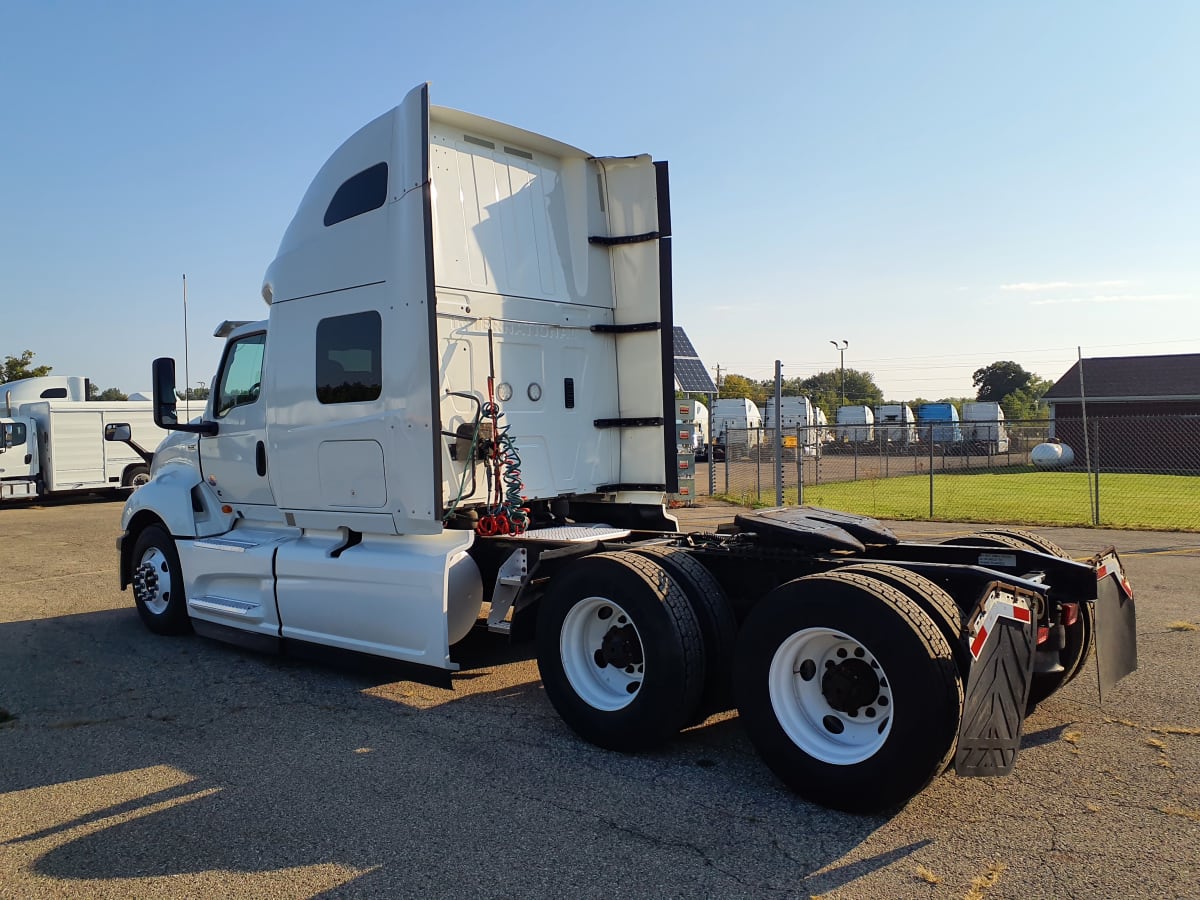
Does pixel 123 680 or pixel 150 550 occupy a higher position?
pixel 150 550

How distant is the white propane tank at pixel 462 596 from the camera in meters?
5.47

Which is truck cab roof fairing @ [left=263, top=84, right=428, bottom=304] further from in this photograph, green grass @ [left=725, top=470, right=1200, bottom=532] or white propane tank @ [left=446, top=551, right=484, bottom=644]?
green grass @ [left=725, top=470, right=1200, bottom=532]

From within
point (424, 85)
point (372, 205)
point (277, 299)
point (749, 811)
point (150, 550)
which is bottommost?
point (749, 811)

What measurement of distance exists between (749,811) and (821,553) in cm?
139

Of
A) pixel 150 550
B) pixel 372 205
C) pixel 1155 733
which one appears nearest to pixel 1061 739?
pixel 1155 733

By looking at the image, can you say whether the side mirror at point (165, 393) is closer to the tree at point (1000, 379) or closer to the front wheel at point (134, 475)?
the front wheel at point (134, 475)

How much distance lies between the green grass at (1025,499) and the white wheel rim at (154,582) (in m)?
12.0

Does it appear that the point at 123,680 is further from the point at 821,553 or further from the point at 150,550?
the point at 821,553

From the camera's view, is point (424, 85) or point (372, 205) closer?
point (424, 85)

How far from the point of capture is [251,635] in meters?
6.79

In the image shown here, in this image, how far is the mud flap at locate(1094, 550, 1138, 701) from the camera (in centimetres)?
457

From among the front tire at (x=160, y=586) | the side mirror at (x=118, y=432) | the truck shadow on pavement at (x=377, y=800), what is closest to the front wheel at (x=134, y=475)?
the side mirror at (x=118, y=432)

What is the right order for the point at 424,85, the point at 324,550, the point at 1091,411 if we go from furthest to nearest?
the point at 1091,411 → the point at 324,550 → the point at 424,85

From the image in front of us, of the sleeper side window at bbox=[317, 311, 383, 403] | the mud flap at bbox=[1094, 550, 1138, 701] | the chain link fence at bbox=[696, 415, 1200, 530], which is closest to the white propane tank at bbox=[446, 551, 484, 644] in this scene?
the sleeper side window at bbox=[317, 311, 383, 403]
